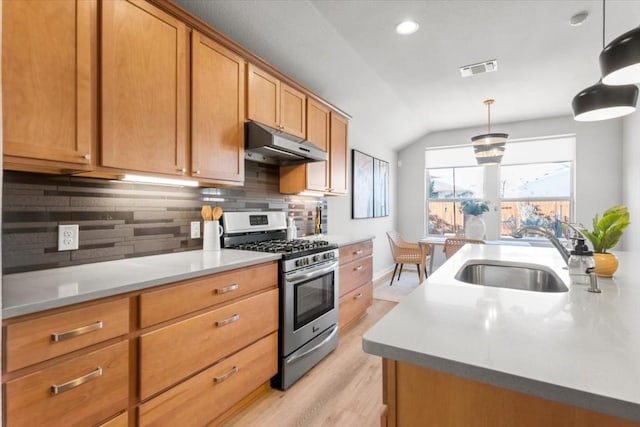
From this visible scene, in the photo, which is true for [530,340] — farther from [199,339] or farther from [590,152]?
Answer: [590,152]

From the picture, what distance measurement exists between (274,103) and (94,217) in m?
1.44

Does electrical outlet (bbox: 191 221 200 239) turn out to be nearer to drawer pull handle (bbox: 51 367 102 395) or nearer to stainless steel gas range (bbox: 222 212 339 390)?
stainless steel gas range (bbox: 222 212 339 390)

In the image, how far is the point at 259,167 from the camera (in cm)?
276

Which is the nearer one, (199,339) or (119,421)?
(119,421)

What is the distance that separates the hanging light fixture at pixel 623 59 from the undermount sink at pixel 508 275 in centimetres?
94

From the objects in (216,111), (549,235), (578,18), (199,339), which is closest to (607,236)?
(549,235)

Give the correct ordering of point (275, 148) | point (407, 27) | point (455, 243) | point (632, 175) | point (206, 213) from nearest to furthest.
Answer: point (206, 213)
point (275, 148)
point (407, 27)
point (632, 175)
point (455, 243)

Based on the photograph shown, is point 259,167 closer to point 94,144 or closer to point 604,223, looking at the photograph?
point 94,144

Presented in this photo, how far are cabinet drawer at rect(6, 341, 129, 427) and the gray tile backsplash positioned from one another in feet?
2.07

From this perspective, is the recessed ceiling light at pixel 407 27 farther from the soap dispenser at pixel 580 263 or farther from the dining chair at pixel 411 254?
the dining chair at pixel 411 254

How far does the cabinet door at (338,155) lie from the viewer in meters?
3.27

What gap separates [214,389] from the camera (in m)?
1.58

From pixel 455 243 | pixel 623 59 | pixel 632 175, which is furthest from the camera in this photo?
pixel 455 243

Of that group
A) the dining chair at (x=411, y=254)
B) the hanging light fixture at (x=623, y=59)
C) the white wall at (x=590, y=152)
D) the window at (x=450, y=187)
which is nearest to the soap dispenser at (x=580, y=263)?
the hanging light fixture at (x=623, y=59)
